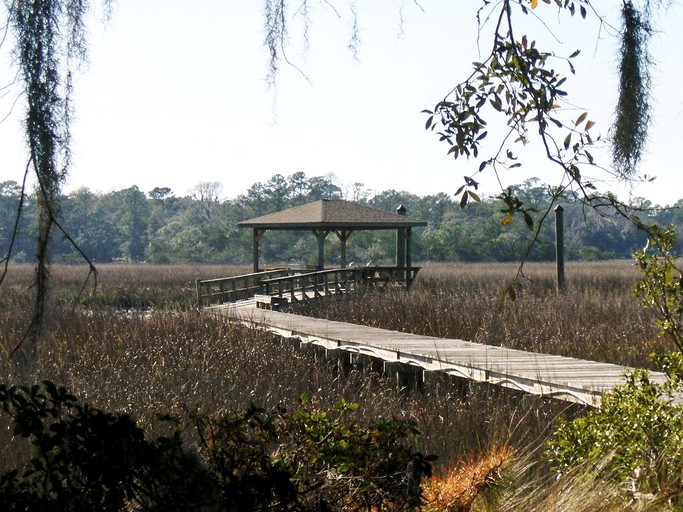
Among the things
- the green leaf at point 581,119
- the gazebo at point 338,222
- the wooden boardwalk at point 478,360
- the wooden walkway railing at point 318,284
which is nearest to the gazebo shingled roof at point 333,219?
the gazebo at point 338,222

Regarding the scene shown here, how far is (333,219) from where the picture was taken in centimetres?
2294

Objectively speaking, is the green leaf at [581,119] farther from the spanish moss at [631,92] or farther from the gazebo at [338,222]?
the gazebo at [338,222]

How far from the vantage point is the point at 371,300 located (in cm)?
1738

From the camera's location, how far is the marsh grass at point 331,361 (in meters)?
6.71

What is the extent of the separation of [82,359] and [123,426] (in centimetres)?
818

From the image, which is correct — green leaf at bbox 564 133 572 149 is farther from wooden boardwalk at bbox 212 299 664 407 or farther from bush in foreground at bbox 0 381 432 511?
wooden boardwalk at bbox 212 299 664 407

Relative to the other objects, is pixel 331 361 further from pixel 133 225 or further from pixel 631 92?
pixel 133 225

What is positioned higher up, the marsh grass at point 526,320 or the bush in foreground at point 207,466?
the bush in foreground at point 207,466

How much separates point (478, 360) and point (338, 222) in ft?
45.5


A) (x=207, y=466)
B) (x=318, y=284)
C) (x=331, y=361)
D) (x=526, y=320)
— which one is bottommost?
(x=331, y=361)

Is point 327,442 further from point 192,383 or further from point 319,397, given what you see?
point 192,383

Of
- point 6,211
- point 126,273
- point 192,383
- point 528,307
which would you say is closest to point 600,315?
point 528,307

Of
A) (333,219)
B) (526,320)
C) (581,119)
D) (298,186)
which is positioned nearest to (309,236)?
(298,186)

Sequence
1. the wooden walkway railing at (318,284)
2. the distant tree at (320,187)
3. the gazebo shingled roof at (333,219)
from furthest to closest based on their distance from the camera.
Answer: the distant tree at (320,187), the gazebo shingled roof at (333,219), the wooden walkway railing at (318,284)
